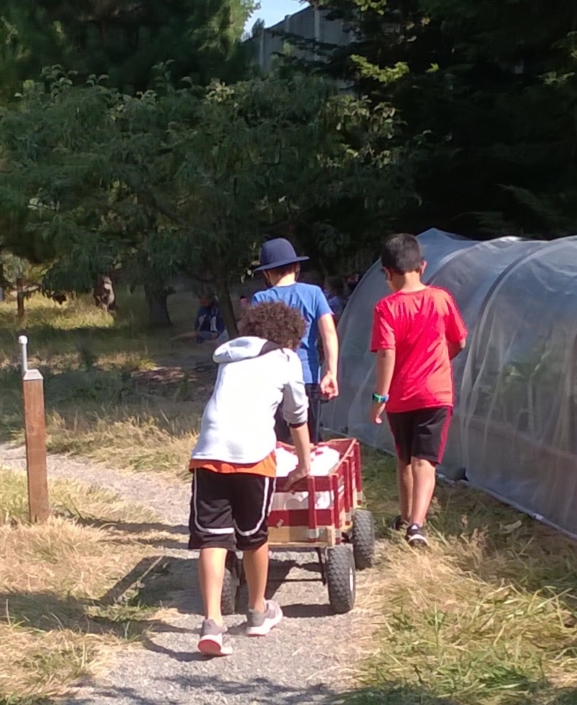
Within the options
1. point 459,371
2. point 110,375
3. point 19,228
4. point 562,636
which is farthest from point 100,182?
point 562,636

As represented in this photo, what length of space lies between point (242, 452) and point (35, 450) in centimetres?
242

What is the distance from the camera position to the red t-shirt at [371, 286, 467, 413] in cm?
547

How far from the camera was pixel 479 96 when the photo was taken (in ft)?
32.4

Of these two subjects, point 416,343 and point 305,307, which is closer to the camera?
point 305,307

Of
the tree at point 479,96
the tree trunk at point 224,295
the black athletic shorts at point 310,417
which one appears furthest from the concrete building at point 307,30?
the black athletic shorts at point 310,417

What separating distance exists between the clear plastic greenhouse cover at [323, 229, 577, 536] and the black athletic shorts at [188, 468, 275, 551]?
218 cm

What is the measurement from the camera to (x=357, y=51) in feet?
38.6

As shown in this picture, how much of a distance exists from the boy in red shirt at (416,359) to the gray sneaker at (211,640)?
1514mm

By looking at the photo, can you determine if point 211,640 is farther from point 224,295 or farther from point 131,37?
point 131,37

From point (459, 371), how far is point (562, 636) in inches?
128

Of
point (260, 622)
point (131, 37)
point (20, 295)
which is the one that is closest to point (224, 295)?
point (131, 37)

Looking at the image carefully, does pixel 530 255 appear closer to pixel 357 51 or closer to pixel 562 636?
pixel 562 636

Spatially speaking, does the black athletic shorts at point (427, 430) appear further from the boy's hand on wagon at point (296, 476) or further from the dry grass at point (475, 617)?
the boy's hand on wagon at point (296, 476)

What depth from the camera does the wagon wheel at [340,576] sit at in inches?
185
